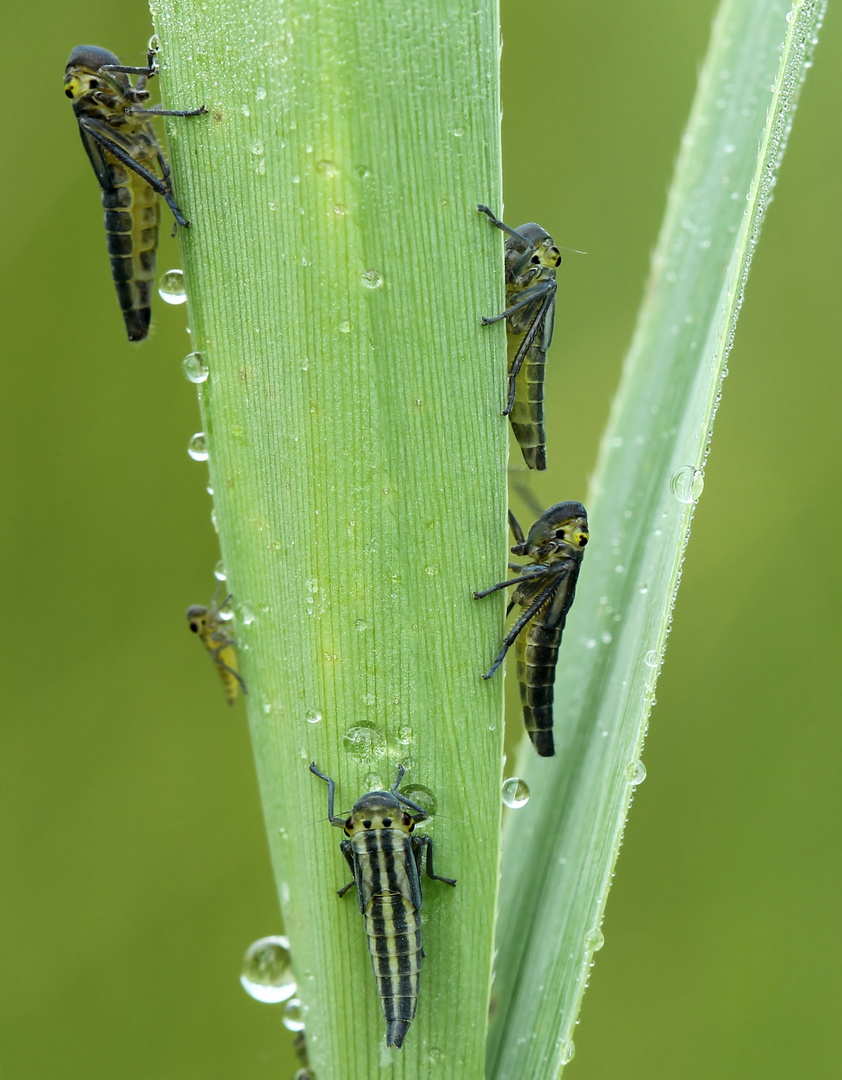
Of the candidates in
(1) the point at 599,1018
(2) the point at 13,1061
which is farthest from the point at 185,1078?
(1) the point at 599,1018

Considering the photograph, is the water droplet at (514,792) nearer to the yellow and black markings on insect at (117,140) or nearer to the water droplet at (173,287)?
the water droplet at (173,287)

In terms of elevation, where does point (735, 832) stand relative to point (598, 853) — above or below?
above

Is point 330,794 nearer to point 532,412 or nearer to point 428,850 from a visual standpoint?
point 428,850

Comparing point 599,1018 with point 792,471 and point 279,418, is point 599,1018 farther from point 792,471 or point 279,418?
point 279,418

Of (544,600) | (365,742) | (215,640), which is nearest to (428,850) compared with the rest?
(365,742)

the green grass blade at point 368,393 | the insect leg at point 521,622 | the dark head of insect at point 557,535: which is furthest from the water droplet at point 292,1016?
the dark head of insect at point 557,535

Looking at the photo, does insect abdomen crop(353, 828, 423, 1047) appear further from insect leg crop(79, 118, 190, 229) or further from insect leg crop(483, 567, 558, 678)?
insect leg crop(79, 118, 190, 229)
